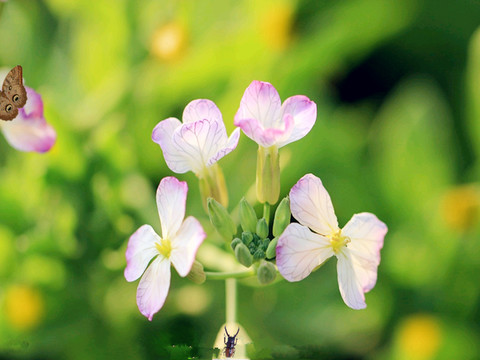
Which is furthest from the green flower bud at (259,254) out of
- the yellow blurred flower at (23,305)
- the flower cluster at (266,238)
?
the yellow blurred flower at (23,305)

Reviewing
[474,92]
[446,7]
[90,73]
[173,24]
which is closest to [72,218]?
[90,73]

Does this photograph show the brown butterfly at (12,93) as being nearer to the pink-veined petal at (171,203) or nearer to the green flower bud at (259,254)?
the pink-veined petal at (171,203)

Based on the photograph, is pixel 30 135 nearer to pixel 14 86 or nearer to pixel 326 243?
pixel 14 86

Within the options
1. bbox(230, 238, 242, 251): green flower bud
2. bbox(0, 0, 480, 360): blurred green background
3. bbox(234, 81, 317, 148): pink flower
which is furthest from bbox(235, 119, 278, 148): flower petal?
bbox(0, 0, 480, 360): blurred green background

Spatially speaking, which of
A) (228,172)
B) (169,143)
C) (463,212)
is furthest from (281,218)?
(463,212)

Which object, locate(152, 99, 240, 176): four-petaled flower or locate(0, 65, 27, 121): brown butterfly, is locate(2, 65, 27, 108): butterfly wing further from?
locate(152, 99, 240, 176): four-petaled flower

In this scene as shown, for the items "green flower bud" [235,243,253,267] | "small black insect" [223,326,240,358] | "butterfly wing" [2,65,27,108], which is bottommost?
"small black insect" [223,326,240,358]
